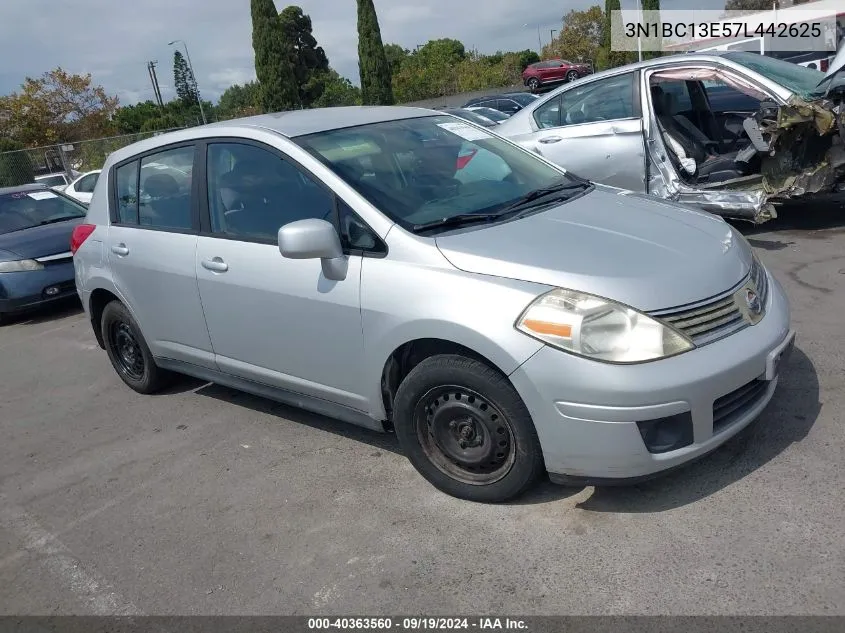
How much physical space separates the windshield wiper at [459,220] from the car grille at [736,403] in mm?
1284

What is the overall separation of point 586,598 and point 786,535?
819mm

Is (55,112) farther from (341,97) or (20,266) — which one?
(20,266)

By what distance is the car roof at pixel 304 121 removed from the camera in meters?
3.89

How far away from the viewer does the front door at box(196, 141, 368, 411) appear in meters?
3.44

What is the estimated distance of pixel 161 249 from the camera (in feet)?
14.2

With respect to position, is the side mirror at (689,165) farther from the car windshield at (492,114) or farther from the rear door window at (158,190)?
the car windshield at (492,114)

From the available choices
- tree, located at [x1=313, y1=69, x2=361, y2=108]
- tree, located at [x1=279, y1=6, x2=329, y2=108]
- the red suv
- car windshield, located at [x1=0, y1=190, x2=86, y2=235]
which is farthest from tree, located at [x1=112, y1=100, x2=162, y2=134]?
car windshield, located at [x1=0, y1=190, x2=86, y2=235]

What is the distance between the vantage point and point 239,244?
3846 mm

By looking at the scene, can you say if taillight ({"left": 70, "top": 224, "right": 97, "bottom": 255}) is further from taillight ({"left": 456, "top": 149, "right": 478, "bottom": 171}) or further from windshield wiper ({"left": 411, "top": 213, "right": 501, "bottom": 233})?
windshield wiper ({"left": 411, "top": 213, "right": 501, "bottom": 233})

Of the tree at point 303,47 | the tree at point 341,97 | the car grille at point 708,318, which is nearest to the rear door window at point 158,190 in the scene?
the car grille at point 708,318

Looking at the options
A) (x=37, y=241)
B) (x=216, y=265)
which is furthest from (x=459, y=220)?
(x=37, y=241)

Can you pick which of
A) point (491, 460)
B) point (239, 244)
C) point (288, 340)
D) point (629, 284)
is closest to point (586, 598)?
point (491, 460)

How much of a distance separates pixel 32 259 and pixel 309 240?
19.9 ft

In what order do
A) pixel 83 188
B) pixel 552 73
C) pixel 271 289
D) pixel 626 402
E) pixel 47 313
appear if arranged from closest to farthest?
pixel 626 402 → pixel 271 289 → pixel 47 313 → pixel 83 188 → pixel 552 73
